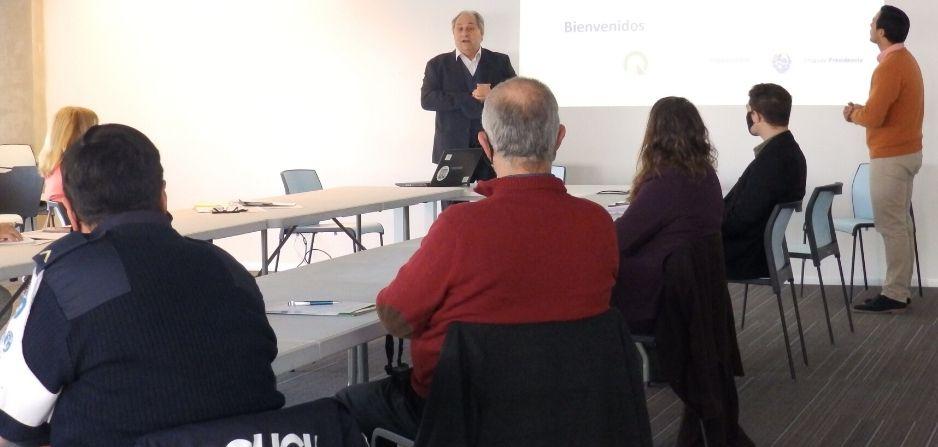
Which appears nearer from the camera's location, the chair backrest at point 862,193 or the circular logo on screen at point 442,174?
the circular logo on screen at point 442,174

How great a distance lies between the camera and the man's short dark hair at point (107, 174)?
163 centimetres

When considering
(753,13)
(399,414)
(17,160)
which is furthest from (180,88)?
(399,414)

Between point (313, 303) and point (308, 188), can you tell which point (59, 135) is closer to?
point (313, 303)

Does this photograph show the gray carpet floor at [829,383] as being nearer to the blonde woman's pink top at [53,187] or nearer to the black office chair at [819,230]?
the black office chair at [819,230]

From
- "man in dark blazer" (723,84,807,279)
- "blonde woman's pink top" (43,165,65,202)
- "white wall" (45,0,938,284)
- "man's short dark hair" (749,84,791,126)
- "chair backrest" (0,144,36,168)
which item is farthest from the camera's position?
"chair backrest" (0,144,36,168)

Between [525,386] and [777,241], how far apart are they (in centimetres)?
286

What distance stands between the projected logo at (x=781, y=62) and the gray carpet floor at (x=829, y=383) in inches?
63.6

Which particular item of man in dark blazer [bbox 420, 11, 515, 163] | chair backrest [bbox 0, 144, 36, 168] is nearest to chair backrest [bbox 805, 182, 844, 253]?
man in dark blazer [bbox 420, 11, 515, 163]

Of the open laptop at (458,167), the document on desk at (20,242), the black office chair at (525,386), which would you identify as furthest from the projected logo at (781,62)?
the black office chair at (525,386)

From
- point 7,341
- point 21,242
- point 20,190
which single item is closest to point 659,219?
point 21,242

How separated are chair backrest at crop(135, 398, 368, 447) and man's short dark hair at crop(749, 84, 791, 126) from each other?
136 inches

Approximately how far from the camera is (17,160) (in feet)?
25.9

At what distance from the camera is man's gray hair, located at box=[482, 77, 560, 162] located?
7.18 feet

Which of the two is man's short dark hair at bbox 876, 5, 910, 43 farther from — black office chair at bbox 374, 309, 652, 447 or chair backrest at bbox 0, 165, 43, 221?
chair backrest at bbox 0, 165, 43, 221
